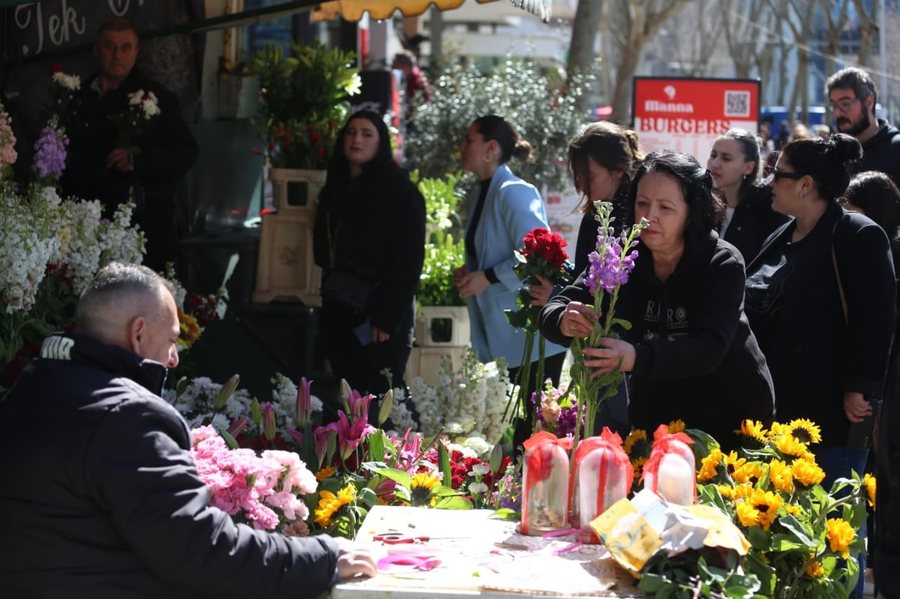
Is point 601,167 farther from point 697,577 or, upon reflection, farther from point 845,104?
point 697,577

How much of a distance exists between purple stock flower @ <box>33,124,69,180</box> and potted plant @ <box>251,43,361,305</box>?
84.9 inches

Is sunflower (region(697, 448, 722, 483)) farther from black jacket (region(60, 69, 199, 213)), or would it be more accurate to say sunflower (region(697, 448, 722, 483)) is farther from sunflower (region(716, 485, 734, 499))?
black jacket (region(60, 69, 199, 213))

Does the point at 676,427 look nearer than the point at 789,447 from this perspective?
No

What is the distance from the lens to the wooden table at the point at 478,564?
2.63 meters

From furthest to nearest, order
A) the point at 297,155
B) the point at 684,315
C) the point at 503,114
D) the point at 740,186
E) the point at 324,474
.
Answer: the point at 503,114 < the point at 297,155 < the point at 740,186 < the point at 324,474 < the point at 684,315

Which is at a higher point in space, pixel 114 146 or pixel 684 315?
pixel 114 146

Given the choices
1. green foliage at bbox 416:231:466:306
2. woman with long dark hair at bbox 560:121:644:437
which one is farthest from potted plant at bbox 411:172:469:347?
woman with long dark hair at bbox 560:121:644:437

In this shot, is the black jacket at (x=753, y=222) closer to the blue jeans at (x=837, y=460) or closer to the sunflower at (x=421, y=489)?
the blue jeans at (x=837, y=460)

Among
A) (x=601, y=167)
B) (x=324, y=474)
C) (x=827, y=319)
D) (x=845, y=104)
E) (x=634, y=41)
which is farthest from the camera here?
(x=634, y=41)

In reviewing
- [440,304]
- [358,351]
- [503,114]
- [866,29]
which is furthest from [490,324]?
[866,29]

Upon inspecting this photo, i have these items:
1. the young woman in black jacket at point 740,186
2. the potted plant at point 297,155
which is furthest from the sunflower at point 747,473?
the potted plant at point 297,155

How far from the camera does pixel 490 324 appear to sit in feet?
19.8

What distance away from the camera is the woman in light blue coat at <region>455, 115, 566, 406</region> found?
5909 mm

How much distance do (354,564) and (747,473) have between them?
1061mm
